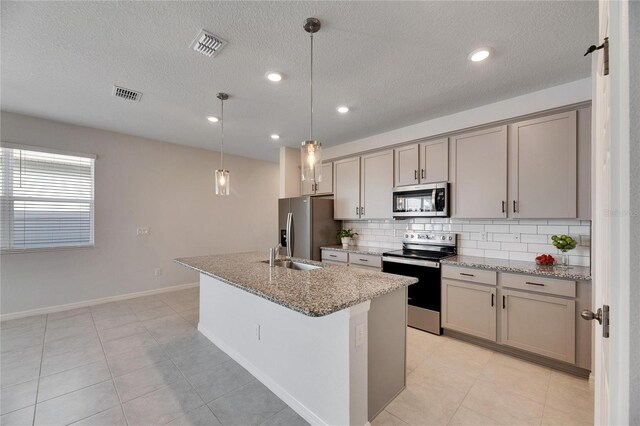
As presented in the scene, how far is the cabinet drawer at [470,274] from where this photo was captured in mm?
2648

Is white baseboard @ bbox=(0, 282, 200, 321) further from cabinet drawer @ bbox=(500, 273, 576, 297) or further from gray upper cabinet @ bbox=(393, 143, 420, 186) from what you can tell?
cabinet drawer @ bbox=(500, 273, 576, 297)

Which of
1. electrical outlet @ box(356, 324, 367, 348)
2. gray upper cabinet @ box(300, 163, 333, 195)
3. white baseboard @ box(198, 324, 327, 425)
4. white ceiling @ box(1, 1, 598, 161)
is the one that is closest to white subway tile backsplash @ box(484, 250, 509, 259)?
white ceiling @ box(1, 1, 598, 161)

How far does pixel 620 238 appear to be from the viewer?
0.59 m

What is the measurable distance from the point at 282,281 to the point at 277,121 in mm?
2423

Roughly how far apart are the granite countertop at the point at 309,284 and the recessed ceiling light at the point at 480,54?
1767mm

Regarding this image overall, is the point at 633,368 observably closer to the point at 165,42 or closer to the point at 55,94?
the point at 165,42

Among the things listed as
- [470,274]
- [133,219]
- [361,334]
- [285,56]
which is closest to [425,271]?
[470,274]

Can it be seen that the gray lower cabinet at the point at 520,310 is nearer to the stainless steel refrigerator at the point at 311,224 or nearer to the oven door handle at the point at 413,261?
the oven door handle at the point at 413,261

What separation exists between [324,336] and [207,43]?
2.16 meters

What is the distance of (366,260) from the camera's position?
366 centimetres

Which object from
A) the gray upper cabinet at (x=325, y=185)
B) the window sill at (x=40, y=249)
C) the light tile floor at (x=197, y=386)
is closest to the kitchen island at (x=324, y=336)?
the light tile floor at (x=197, y=386)

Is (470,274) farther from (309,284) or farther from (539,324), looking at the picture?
(309,284)

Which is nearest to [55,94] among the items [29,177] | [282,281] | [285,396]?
[29,177]

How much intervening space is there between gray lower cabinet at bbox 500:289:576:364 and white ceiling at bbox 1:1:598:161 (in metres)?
1.98
